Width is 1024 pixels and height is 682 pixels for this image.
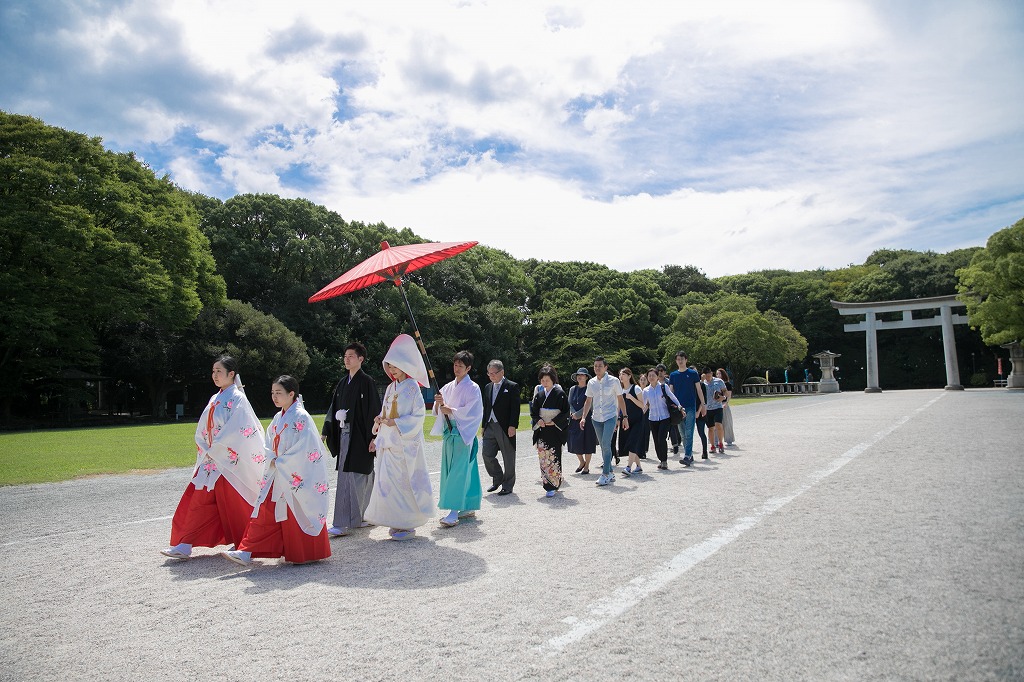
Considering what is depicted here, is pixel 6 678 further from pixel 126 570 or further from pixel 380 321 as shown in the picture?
pixel 380 321

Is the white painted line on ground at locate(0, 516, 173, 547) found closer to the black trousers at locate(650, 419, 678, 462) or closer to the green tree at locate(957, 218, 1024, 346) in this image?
the black trousers at locate(650, 419, 678, 462)

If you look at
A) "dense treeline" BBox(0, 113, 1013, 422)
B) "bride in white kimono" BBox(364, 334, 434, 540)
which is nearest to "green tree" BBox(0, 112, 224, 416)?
"dense treeline" BBox(0, 113, 1013, 422)

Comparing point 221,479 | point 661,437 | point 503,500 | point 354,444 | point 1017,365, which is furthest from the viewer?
point 1017,365

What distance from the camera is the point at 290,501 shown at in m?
5.63

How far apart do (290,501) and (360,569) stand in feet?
2.94

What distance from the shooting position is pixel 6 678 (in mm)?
3371

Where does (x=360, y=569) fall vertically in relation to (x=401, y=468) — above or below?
below

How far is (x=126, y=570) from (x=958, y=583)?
6252 mm

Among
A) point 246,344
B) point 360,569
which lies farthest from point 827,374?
point 360,569

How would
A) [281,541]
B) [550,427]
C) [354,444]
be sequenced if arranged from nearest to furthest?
[281,541]
[354,444]
[550,427]

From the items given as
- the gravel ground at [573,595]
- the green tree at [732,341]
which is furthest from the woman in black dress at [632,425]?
the green tree at [732,341]

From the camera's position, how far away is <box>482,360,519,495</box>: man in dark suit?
28.5ft

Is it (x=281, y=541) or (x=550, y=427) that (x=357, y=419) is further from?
(x=550, y=427)

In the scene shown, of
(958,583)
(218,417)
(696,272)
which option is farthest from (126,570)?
(696,272)
